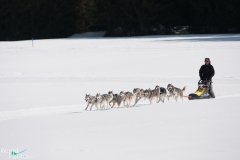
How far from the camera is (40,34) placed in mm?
54312

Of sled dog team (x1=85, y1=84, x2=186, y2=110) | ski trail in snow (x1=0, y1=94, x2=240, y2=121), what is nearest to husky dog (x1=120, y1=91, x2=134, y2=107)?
sled dog team (x1=85, y1=84, x2=186, y2=110)

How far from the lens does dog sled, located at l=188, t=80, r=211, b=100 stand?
14.3m

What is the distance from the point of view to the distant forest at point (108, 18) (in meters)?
52.0

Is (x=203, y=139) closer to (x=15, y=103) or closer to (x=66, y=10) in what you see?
(x=15, y=103)

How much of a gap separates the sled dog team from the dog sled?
0.40m

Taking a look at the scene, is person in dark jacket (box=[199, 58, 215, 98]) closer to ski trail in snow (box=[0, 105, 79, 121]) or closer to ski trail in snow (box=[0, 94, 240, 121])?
ski trail in snow (box=[0, 94, 240, 121])

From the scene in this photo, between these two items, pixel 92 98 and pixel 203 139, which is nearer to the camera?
pixel 203 139

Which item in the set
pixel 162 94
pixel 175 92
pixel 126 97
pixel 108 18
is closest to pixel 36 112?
pixel 126 97

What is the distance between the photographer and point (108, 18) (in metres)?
53.0

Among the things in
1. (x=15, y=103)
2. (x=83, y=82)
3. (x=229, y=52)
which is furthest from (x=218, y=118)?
(x=229, y=52)

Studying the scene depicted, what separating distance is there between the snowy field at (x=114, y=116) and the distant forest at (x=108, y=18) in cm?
2641

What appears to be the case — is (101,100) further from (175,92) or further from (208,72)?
(208,72)

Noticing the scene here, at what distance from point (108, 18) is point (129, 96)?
130 ft

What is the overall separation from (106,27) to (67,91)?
124 ft
